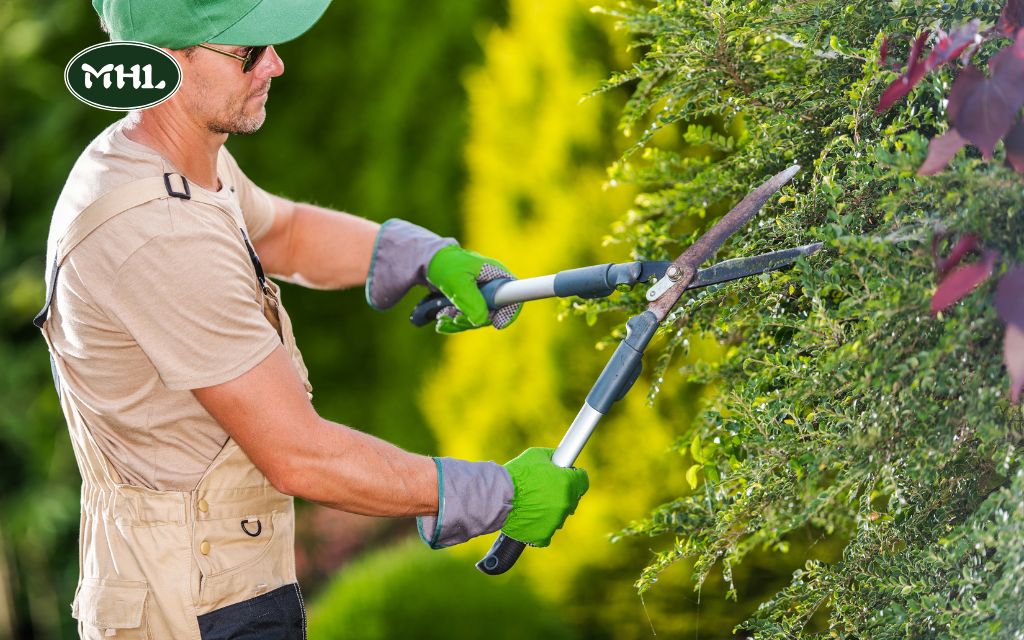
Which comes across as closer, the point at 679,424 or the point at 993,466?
the point at 993,466

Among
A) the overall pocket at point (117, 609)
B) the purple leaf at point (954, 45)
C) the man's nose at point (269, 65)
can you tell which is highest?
the purple leaf at point (954, 45)

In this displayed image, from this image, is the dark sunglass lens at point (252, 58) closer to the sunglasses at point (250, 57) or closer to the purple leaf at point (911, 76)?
the sunglasses at point (250, 57)

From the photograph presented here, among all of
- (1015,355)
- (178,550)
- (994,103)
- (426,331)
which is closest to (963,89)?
(994,103)

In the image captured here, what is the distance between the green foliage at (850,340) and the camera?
1562 mm

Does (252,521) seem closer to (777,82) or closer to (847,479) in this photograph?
(847,479)

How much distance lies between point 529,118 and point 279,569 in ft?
8.82

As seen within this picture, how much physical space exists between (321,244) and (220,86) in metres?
0.79

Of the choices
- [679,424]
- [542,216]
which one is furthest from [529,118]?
[679,424]

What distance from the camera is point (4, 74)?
5.09 meters

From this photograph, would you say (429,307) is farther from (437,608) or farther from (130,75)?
(437,608)

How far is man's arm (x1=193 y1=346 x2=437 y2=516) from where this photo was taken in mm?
1934

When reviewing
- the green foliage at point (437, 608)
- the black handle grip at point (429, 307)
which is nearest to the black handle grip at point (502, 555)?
the black handle grip at point (429, 307)

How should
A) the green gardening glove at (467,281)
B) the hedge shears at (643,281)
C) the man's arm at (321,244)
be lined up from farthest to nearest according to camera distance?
the man's arm at (321,244), the green gardening glove at (467,281), the hedge shears at (643,281)

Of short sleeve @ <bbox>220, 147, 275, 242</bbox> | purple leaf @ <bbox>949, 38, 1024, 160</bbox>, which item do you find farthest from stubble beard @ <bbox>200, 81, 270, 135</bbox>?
purple leaf @ <bbox>949, 38, 1024, 160</bbox>
